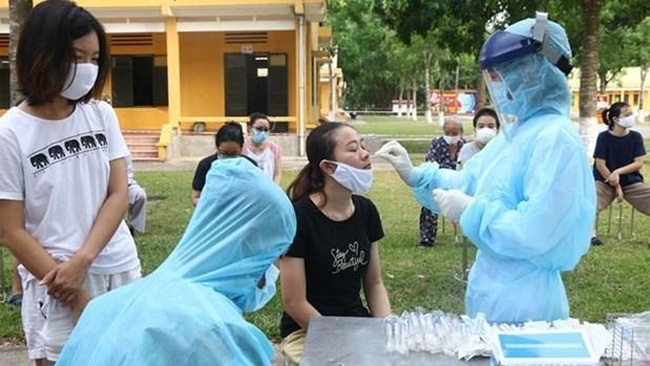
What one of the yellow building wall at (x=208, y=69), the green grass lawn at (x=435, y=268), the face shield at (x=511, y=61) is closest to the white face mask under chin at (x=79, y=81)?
the face shield at (x=511, y=61)

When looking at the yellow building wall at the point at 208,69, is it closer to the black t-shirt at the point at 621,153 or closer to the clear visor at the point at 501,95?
the black t-shirt at the point at 621,153

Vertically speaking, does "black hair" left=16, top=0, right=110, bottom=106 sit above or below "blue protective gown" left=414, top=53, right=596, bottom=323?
above

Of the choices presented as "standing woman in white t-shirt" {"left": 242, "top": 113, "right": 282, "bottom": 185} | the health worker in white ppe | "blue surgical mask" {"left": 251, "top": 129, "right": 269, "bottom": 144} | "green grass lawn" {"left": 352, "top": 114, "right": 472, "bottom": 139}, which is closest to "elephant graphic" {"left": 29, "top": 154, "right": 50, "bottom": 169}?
the health worker in white ppe

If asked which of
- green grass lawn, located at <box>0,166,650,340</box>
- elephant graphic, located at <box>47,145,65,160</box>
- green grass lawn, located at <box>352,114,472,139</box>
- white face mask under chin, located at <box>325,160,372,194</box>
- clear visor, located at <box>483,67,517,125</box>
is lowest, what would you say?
green grass lawn, located at <box>0,166,650,340</box>

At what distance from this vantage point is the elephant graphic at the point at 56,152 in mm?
2248

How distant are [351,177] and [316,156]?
0.18 meters

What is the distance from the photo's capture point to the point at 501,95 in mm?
2514

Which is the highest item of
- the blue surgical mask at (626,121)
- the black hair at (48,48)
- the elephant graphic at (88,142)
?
the black hair at (48,48)

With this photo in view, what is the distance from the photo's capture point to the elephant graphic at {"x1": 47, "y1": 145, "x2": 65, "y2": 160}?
225cm

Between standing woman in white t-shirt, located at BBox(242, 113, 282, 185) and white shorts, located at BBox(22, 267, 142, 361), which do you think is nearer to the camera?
white shorts, located at BBox(22, 267, 142, 361)

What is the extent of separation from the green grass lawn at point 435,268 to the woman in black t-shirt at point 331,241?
1894 mm

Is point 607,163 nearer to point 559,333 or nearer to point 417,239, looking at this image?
→ point 417,239

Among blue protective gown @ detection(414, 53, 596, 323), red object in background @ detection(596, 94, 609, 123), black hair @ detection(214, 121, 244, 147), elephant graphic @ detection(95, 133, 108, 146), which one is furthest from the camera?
red object in background @ detection(596, 94, 609, 123)

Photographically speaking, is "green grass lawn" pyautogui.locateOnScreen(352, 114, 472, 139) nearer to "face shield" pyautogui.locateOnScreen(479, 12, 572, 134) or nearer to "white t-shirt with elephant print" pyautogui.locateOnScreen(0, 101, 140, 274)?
"face shield" pyautogui.locateOnScreen(479, 12, 572, 134)
